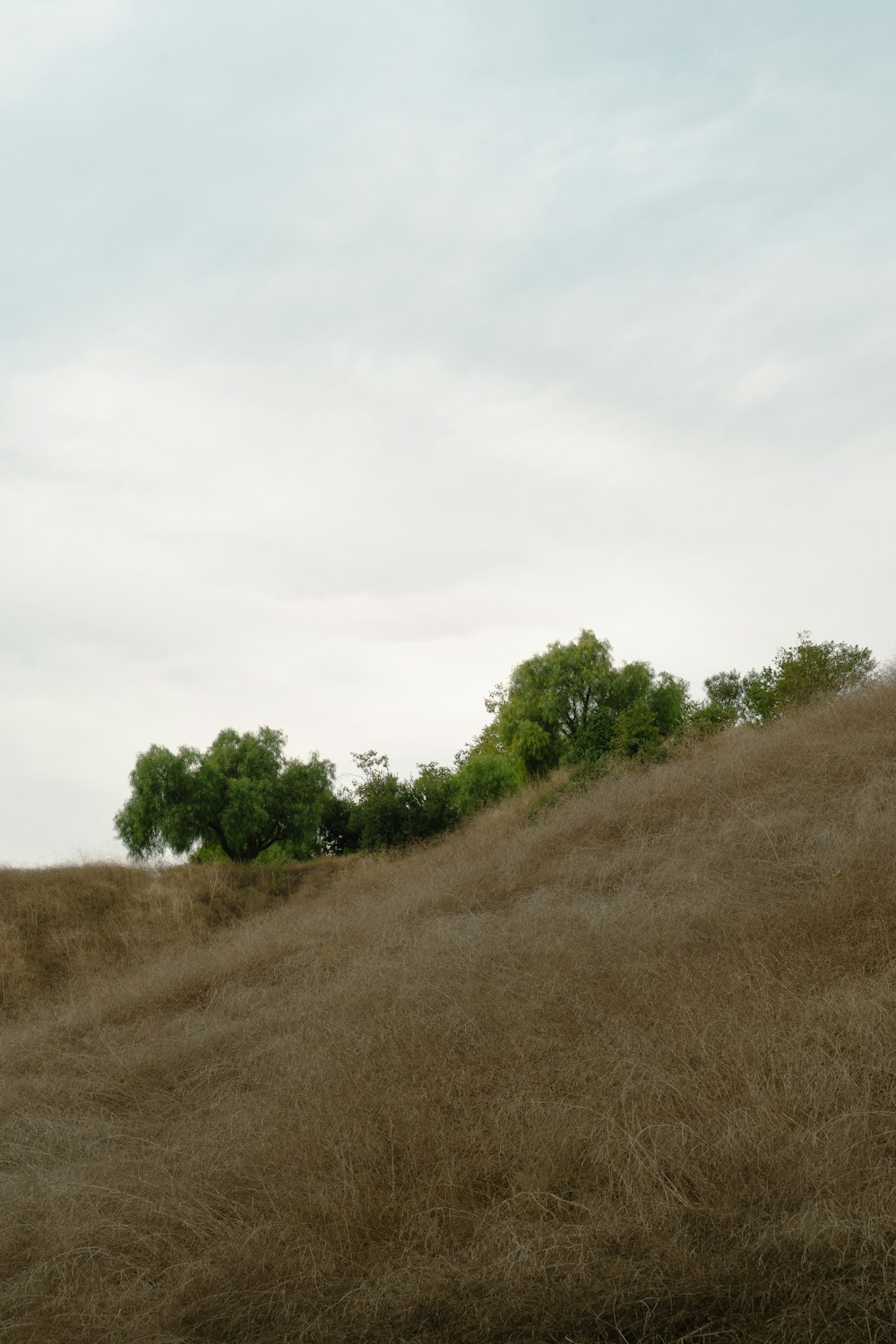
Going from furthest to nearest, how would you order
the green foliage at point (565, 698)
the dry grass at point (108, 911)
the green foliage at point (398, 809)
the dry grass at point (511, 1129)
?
the green foliage at point (565, 698)
the green foliage at point (398, 809)
the dry grass at point (108, 911)
the dry grass at point (511, 1129)

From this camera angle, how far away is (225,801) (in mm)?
29188

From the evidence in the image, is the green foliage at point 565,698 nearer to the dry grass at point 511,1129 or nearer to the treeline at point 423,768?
the treeline at point 423,768

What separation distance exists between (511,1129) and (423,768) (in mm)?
23980

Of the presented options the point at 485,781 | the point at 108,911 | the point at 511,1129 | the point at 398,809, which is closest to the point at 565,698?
the point at 485,781

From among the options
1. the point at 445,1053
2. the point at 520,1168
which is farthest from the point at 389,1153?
the point at 445,1053

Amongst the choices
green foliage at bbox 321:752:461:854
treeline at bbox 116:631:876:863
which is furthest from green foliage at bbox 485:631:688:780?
green foliage at bbox 321:752:461:854

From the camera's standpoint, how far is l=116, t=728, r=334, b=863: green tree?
28625mm

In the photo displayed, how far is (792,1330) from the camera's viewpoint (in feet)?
13.0

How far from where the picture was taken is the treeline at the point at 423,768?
27.3 m

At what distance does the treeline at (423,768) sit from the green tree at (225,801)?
0.12 ft

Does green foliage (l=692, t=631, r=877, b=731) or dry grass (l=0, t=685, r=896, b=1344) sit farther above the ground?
green foliage (l=692, t=631, r=877, b=731)

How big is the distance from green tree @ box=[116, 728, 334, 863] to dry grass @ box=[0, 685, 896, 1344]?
50.6 ft

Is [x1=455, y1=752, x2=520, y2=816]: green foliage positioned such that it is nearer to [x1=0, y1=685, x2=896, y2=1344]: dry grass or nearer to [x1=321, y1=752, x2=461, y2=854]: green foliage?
[x1=321, y1=752, x2=461, y2=854]: green foliage

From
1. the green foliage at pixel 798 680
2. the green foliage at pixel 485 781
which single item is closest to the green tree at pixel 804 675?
the green foliage at pixel 798 680
